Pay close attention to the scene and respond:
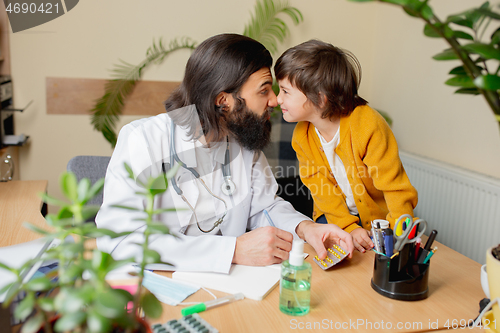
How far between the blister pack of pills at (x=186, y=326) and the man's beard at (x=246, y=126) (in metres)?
0.89

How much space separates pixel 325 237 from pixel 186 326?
579 mm

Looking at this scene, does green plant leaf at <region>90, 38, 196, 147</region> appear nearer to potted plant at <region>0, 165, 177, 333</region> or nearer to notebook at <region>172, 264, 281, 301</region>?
notebook at <region>172, 264, 281, 301</region>

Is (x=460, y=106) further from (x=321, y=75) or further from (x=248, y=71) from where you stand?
(x=248, y=71)

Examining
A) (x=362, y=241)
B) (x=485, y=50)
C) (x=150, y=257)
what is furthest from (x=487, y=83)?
(x=362, y=241)

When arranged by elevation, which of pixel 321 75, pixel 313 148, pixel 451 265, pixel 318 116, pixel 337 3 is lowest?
pixel 451 265

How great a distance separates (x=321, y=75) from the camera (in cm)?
172

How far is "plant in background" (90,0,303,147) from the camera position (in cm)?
299

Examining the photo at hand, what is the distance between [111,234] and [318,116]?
1.40 metres

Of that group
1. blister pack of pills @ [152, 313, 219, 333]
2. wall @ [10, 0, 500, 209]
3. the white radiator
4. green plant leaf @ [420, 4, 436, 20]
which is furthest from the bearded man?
wall @ [10, 0, 500, 209]

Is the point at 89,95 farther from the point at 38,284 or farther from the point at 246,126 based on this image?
the point at 38,284

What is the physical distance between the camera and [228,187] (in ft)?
4.99

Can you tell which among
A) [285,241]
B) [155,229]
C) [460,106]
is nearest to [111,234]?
[155,229]

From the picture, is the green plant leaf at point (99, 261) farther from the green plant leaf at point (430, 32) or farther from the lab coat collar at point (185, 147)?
the lab coat collar at point (185, 147)

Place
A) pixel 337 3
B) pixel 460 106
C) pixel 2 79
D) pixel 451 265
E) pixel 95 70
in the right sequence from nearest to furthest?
pixel 451 265, pixel 460 106, pixel 2 79, pixel 95 70, pixel 337 3
